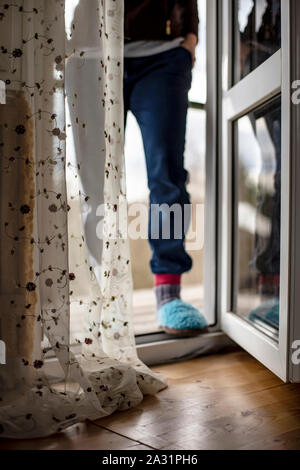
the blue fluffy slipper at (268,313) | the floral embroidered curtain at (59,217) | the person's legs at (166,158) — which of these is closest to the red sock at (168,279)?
the person's legs at (166,158)

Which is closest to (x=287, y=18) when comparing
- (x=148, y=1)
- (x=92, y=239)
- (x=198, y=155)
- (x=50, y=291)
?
(x=148, y=1)

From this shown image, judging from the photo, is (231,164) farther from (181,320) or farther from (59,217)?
(59,217)

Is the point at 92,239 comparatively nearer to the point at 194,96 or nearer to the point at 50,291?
the point at 50,291

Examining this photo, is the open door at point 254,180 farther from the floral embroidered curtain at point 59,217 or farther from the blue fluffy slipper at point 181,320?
the floral embroidered curtain at point 59,217

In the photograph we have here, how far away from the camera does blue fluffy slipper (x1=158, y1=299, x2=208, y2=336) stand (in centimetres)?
138

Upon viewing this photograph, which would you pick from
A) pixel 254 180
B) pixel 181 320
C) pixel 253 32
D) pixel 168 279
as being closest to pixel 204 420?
pixel 181 320

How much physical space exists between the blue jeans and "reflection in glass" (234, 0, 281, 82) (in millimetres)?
164

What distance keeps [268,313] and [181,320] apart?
→ 260mm

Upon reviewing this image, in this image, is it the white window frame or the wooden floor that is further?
the white window frame

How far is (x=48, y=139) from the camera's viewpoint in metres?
0.98

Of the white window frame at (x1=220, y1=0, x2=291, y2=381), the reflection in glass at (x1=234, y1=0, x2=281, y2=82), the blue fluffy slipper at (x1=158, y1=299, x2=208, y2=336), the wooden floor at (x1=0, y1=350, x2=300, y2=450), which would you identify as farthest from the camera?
the blue fluffy slipper at (x1=158, y1=299, x2=208, y2=336)

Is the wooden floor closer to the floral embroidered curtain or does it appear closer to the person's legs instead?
the floral embroidered curtain

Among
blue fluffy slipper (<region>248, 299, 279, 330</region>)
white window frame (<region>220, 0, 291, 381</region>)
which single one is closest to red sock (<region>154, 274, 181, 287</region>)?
white window frame (<region>220, 0, 291, 381</region>)

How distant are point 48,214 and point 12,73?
0.97ft
